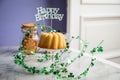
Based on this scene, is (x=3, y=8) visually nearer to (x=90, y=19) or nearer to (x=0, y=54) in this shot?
(x=0, y=54)

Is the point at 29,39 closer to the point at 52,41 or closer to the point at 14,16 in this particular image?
the point at 52,41

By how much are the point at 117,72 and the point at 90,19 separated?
0.97m

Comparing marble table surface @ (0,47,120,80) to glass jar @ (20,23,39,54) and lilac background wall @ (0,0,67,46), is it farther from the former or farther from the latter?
lilac background wall @ (0,0,67,46)

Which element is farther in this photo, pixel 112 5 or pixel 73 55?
pixel 112 5

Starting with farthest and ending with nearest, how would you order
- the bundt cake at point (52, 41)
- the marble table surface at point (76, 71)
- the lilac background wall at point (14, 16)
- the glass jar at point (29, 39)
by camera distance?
the lilac background wall at point (14, 16) < the glass jar at point (29, 39) < the bundt cake at point (52, 41) < the marble table surface at point (76, 71)

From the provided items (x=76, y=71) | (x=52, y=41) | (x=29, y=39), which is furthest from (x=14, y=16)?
(x=76, y=71)

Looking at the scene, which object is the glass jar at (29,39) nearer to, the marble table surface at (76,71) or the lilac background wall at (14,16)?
the marble table surface at (76,71)

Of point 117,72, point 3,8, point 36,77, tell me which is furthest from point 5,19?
point 117,72

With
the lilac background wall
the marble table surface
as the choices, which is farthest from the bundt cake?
the lilac background wall

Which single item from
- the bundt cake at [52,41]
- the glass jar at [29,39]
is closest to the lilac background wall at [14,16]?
the glass jar at [29,39]

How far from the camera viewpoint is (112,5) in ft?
6.68

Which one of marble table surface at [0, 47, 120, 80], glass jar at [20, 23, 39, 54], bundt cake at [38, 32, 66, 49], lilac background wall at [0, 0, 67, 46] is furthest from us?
lilac background wall at [0, 0, 67, 46]

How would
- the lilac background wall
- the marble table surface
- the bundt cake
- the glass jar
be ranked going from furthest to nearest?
the lilac background wall
the glass jar
the bundt cake
the marble table surface

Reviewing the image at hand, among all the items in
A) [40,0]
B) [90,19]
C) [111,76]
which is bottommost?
[111,76]
